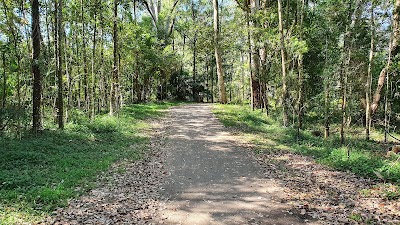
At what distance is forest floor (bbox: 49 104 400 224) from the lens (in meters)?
5.92

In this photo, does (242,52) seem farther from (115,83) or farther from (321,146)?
(321,146)

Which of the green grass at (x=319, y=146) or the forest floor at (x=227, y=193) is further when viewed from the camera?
the green grass at (x=319, y=146)

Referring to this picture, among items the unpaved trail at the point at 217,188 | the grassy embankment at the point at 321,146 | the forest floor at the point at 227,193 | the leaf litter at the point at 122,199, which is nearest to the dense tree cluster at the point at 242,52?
the grassy embankment at the point at 321,146

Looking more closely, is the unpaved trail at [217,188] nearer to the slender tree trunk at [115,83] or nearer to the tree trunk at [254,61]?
the slender tree trunk at [115,83]

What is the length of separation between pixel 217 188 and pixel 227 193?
0.42m

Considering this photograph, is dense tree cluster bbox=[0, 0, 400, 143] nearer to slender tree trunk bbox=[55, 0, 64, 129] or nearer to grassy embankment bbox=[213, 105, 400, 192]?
slender tree trunk bbox=[55, 0, 64, 129]

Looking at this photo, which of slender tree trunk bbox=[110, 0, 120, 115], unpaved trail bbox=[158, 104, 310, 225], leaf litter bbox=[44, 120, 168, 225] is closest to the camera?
leaf litter bbox=[44, 120, 168, 225]

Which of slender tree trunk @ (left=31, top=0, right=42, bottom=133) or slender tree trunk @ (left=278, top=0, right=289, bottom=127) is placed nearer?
slender tree trunk @ (left=31, top=0, right=42, bottom=133)

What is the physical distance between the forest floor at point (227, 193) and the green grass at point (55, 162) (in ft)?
1.33

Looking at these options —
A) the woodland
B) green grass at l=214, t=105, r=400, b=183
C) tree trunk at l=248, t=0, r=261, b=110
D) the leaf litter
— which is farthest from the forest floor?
tree trunk at l=248, t=0, r=261, b=110

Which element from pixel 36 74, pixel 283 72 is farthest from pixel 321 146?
pixel 36 74

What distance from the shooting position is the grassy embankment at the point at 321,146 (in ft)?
28.7

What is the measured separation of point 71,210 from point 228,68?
39.8 meters

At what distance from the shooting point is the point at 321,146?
1302cm
